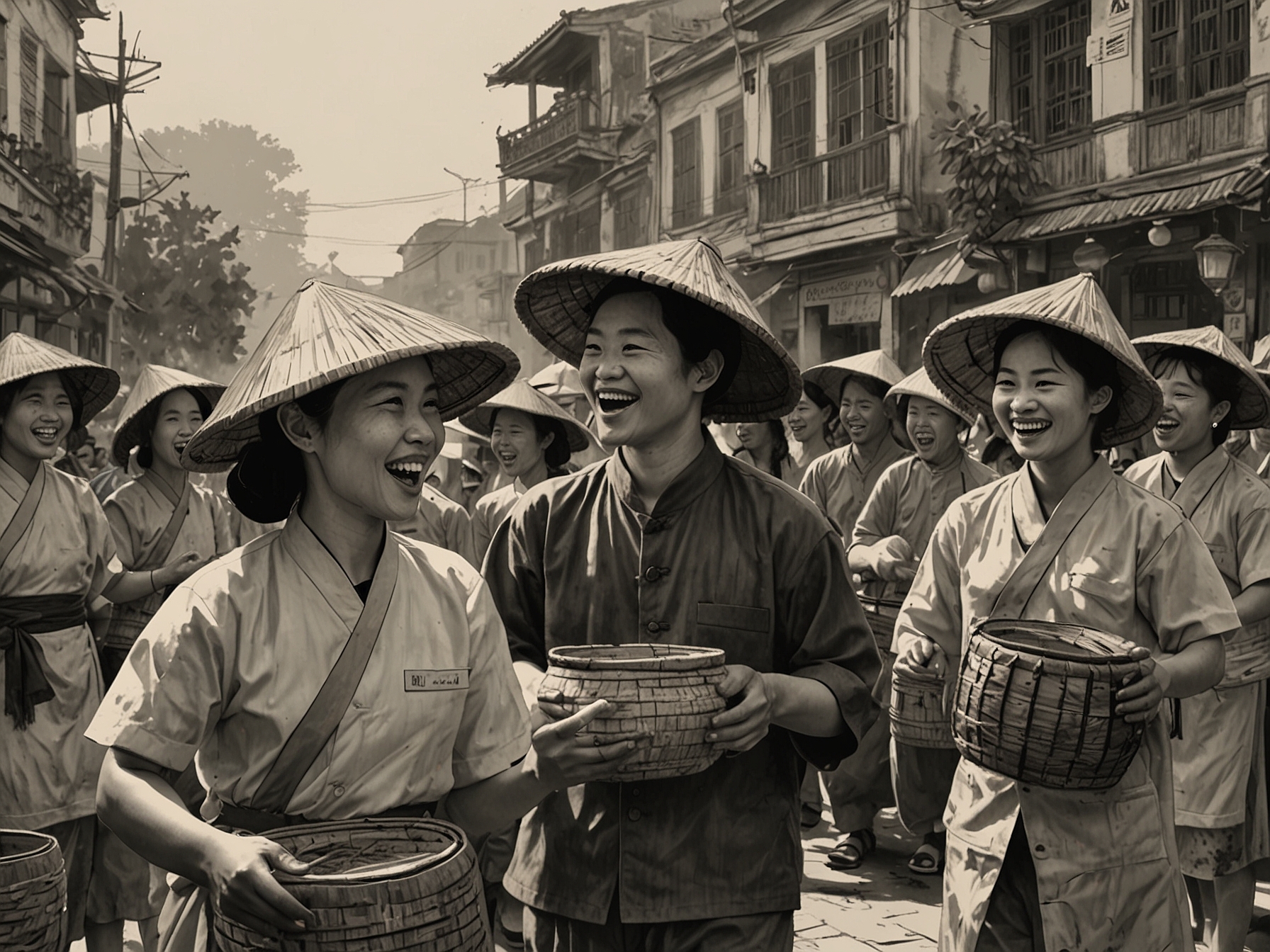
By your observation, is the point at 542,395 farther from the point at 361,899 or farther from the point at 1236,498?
the point at 361,899

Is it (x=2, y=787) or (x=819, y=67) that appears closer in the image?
(x=2, y=787)

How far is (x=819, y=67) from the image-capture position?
741 inches

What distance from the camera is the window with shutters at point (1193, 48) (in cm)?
1239

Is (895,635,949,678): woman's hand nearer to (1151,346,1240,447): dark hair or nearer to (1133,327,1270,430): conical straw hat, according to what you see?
(1133,327,1270,430): conical straw hat

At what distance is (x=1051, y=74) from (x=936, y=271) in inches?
102

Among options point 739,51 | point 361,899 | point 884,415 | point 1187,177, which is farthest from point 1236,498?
point 739,51

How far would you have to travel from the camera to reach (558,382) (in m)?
11.5

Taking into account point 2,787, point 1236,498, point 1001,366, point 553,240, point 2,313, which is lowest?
point 2,787

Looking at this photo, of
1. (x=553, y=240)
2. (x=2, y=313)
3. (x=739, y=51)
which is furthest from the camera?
(x=553, y=240)

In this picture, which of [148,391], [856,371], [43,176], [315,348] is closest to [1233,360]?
[856,371]

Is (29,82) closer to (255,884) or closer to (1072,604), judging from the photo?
(1072,604)

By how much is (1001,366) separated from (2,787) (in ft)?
12.5

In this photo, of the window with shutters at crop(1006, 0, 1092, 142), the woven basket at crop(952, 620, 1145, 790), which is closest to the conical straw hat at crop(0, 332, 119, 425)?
the woven basket at crop(952, 620, 1145, 790)

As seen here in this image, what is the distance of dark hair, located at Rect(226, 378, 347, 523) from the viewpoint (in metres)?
2.46
